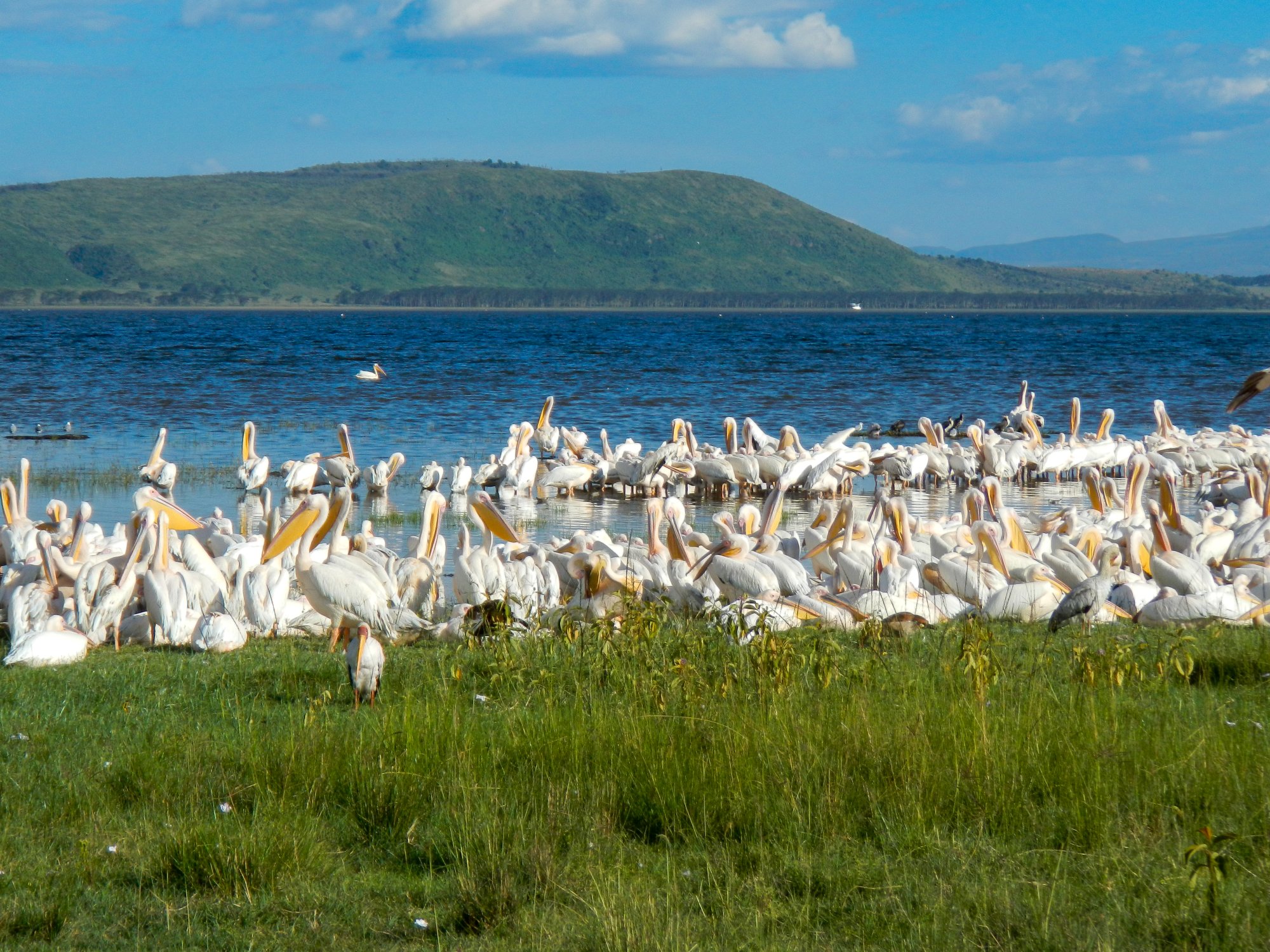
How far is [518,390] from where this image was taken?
105 ft

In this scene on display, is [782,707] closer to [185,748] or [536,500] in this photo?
[185,748]

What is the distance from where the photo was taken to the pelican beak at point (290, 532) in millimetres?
8039

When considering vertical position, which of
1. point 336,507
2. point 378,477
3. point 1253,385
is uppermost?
point 1253,385

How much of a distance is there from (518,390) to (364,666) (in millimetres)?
26713

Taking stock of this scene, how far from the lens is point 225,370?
37.6 m

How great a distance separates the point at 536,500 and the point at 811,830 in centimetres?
1205

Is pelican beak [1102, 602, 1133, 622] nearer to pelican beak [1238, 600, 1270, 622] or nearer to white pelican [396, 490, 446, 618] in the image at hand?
pelican beak [1238, 600, 1270, 622]

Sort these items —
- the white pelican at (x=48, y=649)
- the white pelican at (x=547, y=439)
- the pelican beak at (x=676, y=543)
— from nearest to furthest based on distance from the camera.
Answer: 1. the white pelican at (x=48, y=649)
2. the pelican beak at (x=676, y=543)
3. the white pelican at (x=547, y=439)

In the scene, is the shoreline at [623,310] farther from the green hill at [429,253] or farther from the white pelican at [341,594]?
the white pelican at [341,594]

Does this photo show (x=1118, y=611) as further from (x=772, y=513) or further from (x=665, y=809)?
(x=665, y=809)

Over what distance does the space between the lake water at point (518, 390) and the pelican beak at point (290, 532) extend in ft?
12.4

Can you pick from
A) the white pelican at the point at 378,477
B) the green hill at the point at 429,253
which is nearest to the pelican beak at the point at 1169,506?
the white pelican at the point at 378,477

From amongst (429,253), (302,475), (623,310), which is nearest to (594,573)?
(302,475)

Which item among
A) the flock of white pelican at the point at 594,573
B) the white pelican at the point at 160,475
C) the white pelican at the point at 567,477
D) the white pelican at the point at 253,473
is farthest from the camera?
the white pelican at the point at 567,477
